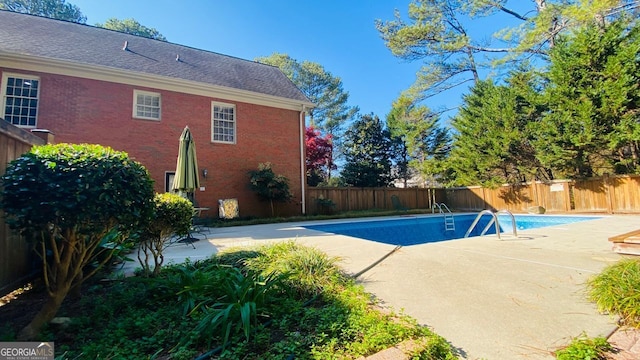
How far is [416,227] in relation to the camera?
11.1 m

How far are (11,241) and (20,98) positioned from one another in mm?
10010

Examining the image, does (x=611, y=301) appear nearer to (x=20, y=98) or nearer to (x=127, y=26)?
(x=20, y=98)

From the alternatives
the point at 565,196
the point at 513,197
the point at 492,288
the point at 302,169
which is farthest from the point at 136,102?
the point at 565,196

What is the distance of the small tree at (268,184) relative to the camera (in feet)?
39.8

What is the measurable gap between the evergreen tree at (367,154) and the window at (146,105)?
12585 millimetres

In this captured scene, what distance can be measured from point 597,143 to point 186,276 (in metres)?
14.9

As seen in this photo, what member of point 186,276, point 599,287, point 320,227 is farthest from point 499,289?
point 320,227

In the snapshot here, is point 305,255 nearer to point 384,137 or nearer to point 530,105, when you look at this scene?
point 530,105

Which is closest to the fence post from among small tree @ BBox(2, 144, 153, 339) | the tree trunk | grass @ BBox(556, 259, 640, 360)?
grass @ BBox(556, 259, 640, 360)

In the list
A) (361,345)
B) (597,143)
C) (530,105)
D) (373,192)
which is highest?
(530,105)

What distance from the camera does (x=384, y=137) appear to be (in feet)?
72.7

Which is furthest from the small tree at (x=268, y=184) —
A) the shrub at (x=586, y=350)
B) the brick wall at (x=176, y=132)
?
the shrub at (x=586, y=350)

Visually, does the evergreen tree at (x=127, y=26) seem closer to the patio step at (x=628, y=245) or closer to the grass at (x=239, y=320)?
the grass at (x=239, y=320)

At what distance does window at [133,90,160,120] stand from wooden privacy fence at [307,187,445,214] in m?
7.25
